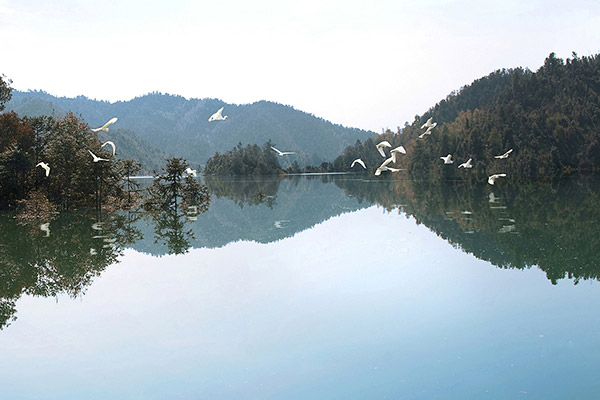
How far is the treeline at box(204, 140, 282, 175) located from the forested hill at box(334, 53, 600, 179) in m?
34.9

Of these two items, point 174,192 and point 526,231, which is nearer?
point 526,231

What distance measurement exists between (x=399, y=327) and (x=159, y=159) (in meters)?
190

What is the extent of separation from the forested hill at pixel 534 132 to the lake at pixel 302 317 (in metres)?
60.0

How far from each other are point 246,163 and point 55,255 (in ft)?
353

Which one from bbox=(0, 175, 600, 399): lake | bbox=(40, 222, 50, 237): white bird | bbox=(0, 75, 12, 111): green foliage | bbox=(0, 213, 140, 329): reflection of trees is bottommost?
bbox=(0, 175, 600, 399): lake

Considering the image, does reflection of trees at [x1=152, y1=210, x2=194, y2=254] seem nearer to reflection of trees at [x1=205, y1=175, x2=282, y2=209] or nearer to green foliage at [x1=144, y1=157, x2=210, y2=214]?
green foliage at [x1=144, y1=157, x2=210, y2=214]

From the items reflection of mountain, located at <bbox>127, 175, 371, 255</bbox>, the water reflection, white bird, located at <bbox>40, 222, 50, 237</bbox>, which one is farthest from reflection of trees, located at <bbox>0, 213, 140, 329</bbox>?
reflection of mountain, located at <bbox>127, 175, 371, 255</bbox>

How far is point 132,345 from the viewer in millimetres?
7781

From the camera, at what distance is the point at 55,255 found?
14.6m

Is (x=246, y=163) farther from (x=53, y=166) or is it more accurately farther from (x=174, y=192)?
(x=53, y=166)

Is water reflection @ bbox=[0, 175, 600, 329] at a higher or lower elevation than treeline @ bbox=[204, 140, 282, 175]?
lower

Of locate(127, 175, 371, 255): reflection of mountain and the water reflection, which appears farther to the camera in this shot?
locate(127, 175, 371, 255): reflection of mountain

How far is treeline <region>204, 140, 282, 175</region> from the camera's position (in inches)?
4717

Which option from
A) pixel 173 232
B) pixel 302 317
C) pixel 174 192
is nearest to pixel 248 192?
pixel 174 192
